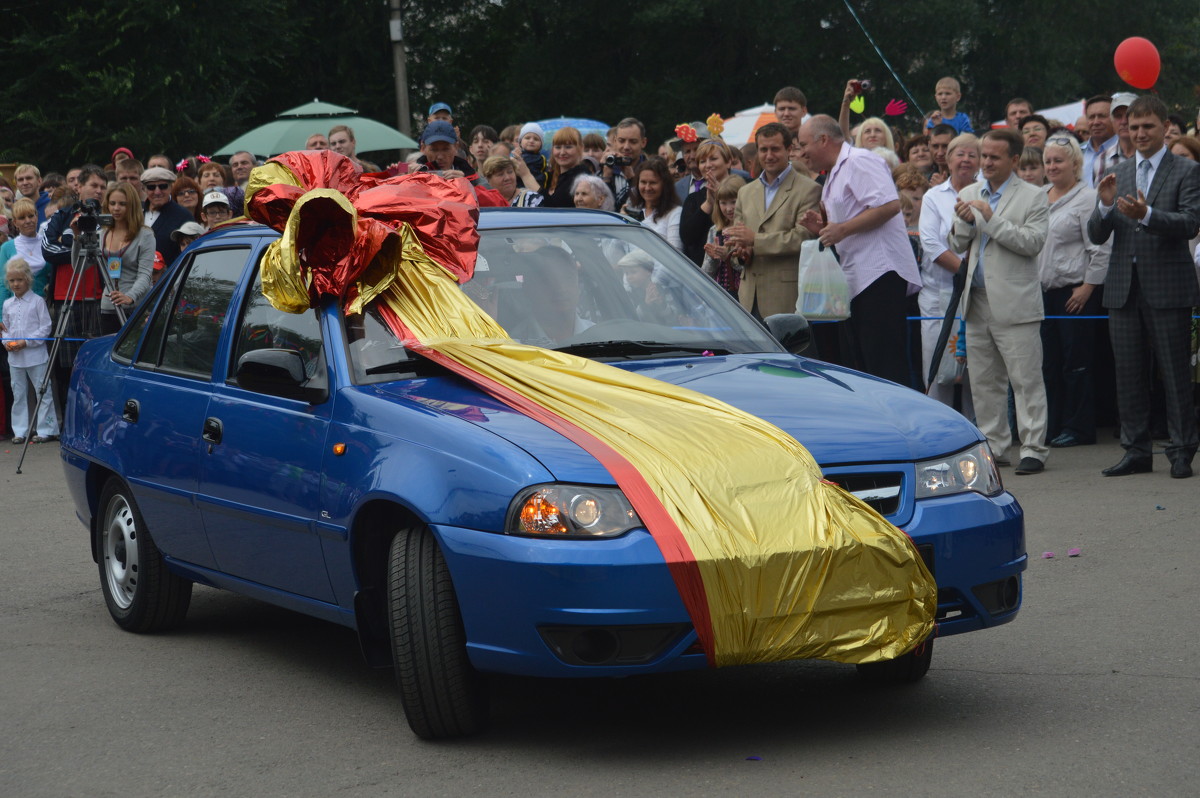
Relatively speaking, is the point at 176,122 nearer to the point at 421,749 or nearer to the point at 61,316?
the point at 61,316

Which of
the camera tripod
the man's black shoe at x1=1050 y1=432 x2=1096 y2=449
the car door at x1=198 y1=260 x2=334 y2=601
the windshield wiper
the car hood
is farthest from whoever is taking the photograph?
the camera tripod

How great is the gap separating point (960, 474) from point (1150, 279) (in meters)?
5.89

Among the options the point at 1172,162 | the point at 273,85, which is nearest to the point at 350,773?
the point at 1172,162

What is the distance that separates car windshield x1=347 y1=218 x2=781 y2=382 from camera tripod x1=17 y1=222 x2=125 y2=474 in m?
8.33

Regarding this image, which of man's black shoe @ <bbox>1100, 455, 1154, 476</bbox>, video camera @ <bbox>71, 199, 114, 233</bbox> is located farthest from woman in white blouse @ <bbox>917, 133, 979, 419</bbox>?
video camera @ <bbox>71, 199, 114, 233</bbox>

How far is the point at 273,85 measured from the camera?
132 ft

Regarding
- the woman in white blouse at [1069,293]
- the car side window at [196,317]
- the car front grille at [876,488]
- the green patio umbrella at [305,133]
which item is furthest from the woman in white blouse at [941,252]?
the green patio umbrella at [305,133]

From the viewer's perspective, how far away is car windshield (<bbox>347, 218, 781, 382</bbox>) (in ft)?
19.9

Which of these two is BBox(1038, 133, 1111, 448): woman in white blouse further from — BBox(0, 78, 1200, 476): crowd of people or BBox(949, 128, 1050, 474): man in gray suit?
BBox(949, 128, 1050, 474): man in gray suit

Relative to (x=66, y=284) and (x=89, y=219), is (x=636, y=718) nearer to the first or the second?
(x=89, y=219)

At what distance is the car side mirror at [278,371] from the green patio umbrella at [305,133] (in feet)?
49.0

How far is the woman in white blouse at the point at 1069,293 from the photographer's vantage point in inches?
480

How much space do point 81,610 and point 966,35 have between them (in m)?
42.5

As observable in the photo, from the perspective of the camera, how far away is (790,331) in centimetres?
664
